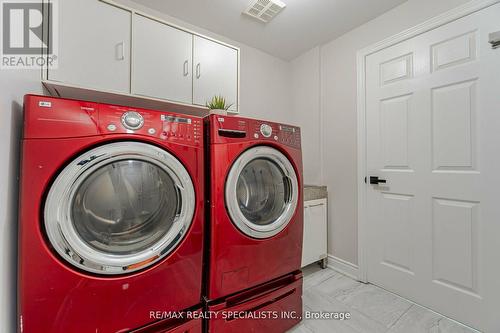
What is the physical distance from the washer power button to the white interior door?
1.85 meters

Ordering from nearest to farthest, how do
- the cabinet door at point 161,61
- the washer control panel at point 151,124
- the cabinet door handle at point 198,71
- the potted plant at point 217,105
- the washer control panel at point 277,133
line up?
the washer control panel at point 151,124
the washer control panel at point 277,133
the cabinet door at point 161,61
the potted plant at point 217,105
the cabinet door handle at point 198,71

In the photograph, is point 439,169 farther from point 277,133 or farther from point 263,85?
point 263,85

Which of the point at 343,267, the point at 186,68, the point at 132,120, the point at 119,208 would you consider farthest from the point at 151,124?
the point at 343,267

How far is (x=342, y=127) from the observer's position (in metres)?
2.07

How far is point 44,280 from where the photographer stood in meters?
0.68

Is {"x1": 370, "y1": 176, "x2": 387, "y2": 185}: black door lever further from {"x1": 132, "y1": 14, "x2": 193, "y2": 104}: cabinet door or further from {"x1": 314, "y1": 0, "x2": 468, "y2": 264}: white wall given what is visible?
{"x1": 132, "y1": 14, "x2": 193, "y2": 104}: cabinet door

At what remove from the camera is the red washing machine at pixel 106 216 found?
2.22ft

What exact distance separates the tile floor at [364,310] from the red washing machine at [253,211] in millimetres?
348

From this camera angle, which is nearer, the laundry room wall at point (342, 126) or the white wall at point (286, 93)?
the laundry room wall at point (342, 126)

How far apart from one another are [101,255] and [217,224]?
1.53 ft

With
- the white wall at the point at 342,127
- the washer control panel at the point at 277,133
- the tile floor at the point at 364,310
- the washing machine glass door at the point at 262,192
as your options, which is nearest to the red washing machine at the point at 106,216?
the washing machine glass door at the point at 262,192

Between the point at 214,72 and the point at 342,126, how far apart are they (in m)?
1.35

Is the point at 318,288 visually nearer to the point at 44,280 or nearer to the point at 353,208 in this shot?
the point at 353,208

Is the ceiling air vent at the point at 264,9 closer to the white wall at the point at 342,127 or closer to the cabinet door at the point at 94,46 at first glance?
the white wall at the point at 342,127
